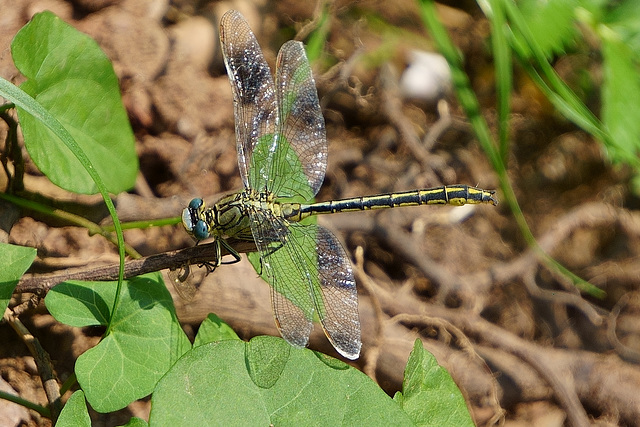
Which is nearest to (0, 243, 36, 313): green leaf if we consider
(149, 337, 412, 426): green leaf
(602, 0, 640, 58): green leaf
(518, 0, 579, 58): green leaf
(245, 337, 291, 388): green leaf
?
(149, 337, 412, 426): green leaf

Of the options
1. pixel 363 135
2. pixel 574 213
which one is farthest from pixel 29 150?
pixel 574 213

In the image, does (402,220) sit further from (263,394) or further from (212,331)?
(263,394)

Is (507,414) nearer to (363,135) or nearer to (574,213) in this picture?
(574,213)

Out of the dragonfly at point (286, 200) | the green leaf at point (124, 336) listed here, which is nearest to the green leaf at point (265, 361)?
the dragonfly at point (286, 200)

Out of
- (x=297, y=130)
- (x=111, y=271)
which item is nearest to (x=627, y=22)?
(x=297, y=130)

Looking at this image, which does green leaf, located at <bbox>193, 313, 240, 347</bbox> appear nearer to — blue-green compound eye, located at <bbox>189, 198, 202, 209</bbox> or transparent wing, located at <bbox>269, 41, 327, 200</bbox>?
blue-green compound eye, located at <bbox>189, 198, 202, 209</bbox>

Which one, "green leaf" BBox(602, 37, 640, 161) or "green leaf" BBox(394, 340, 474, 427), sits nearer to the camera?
"green leaf" BBox(394, 340, 474, 427)
